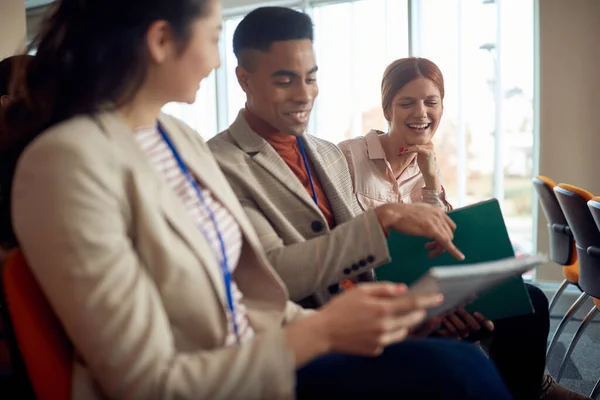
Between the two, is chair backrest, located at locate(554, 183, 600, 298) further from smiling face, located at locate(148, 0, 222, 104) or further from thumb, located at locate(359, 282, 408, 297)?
smiling face, located at locate(148, 0, 222, 104)

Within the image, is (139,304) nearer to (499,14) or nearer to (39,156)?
(39,156)

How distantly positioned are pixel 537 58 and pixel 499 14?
1.43 ft

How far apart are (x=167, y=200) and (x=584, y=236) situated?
187 centimetres

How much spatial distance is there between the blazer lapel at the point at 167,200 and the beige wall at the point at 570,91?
11.7ft

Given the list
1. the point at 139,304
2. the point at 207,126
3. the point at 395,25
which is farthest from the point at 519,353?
the point at 207,126

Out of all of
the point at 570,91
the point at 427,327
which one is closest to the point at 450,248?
the point at 427,327

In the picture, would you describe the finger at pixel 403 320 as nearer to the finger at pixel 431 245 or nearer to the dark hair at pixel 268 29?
the finger at pixel 431 245

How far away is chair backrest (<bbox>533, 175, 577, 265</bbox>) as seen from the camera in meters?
2.66

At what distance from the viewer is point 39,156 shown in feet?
2.49

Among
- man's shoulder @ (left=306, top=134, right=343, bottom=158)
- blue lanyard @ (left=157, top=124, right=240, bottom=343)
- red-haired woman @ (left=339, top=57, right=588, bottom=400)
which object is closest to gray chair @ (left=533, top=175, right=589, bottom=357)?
red-haired woman @ (left=339, top=57, right=588, bottom=400)

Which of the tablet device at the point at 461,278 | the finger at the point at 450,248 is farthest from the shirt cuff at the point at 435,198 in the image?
the tablet device at the point at 461,278

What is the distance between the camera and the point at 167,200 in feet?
2.85

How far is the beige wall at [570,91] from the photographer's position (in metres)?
3.75

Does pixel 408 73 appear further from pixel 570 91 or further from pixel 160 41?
pixel 570 91
